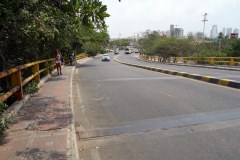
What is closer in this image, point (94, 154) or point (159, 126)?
point (94, 154)

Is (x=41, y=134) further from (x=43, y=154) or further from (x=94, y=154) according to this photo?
(x=94, y=154)

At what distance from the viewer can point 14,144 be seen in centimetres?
316

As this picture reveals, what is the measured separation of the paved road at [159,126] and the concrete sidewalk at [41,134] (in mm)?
328

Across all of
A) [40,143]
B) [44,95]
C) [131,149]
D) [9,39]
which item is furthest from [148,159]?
[9,39]

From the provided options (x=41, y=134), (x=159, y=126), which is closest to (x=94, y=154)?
(x=41, y=134)

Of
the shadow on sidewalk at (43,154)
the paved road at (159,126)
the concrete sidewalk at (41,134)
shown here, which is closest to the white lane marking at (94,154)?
the paved road at (159,126)

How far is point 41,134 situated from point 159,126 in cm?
237

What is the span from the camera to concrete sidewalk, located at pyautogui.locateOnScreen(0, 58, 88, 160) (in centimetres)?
288

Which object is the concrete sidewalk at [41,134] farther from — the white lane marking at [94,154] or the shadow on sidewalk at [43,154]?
the white lane marking at [94,154]

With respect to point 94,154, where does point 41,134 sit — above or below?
above

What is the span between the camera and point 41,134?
139 inches

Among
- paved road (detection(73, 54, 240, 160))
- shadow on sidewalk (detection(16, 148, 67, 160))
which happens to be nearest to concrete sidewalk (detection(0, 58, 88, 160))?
shadow on sidewalk (detection(16, 148, 67, 160))

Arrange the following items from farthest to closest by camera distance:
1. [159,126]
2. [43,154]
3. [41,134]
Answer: [159,126]
[41,134]
[43,154]

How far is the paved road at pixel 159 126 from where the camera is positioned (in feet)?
10.7
